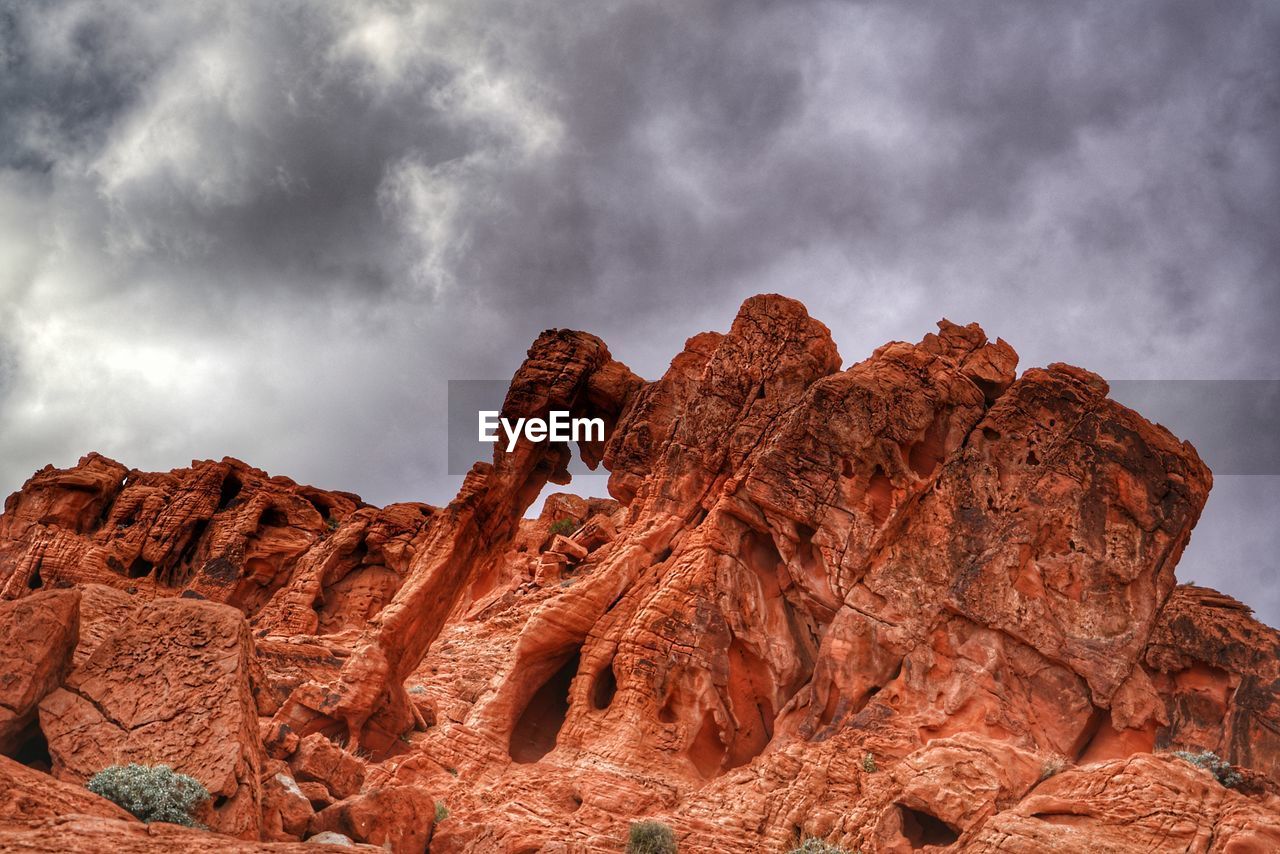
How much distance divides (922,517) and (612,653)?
31.7 ft

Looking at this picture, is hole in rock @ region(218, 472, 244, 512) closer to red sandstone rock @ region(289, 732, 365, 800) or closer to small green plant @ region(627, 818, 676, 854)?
red sandstone rock @ region(289, 732, 365, 800)

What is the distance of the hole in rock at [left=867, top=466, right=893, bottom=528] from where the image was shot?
102 feet

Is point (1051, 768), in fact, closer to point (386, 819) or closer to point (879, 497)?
point (879, 497)

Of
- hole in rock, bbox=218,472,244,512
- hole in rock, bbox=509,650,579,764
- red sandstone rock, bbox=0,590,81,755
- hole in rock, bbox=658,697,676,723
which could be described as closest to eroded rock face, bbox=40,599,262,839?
red sandstone rock, bbox=0,590,81,755

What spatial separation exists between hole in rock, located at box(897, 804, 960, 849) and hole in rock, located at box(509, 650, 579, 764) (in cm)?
1109

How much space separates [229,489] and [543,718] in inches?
1117

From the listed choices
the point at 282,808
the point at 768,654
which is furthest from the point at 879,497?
the point at 282,808

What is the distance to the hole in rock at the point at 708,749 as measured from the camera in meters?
29.6

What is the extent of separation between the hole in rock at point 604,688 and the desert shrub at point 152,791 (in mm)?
15373

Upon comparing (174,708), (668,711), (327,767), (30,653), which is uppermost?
(668,711)

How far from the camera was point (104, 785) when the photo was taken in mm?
15828

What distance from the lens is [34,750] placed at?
1742cm

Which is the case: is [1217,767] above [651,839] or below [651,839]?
above

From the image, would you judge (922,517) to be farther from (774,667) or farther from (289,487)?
(289,487)
